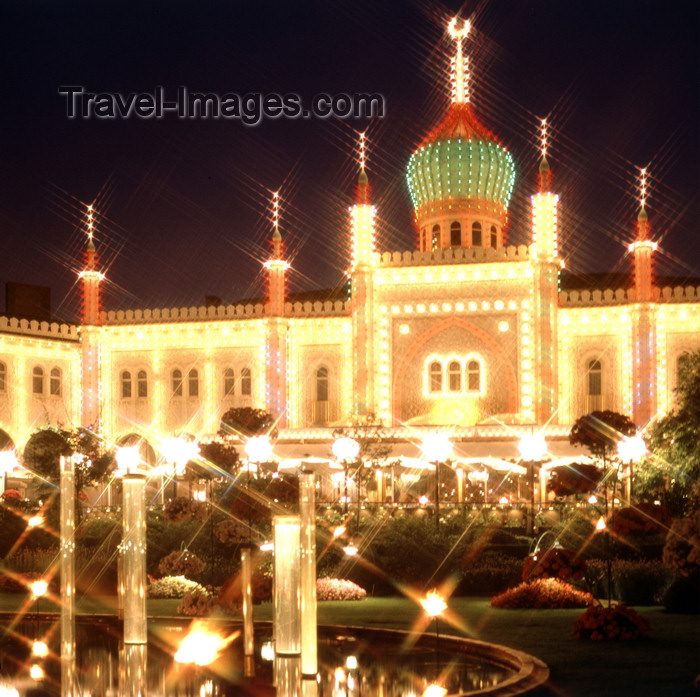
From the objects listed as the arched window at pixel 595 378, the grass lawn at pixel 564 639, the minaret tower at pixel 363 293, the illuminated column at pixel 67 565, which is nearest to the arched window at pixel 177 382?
the minaret tower at pixel 363 293

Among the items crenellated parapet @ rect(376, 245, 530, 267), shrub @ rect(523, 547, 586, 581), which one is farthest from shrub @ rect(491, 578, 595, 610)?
crenellated parapet @ rect(376, 245, 530, 267)

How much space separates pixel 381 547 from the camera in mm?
25703

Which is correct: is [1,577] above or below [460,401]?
below

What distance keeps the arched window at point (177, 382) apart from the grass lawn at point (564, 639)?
21.2 meters

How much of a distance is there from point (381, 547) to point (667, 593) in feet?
23.9

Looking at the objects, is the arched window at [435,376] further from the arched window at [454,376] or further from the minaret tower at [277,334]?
the minaret tower at [277,334]

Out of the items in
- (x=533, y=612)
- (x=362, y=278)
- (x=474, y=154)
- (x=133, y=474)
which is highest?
(x=474, y=154)

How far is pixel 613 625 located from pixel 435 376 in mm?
25348

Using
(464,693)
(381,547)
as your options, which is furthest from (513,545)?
(464,693)

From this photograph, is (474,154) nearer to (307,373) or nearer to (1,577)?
(307,373)

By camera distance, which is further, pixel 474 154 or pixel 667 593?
pixel 474 154

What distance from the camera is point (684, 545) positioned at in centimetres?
1404

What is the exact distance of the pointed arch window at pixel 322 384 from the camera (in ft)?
142

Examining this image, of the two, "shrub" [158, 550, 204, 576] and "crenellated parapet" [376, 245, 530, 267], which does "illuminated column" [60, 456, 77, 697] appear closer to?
"shrub" [158, 550, 204, 576]
